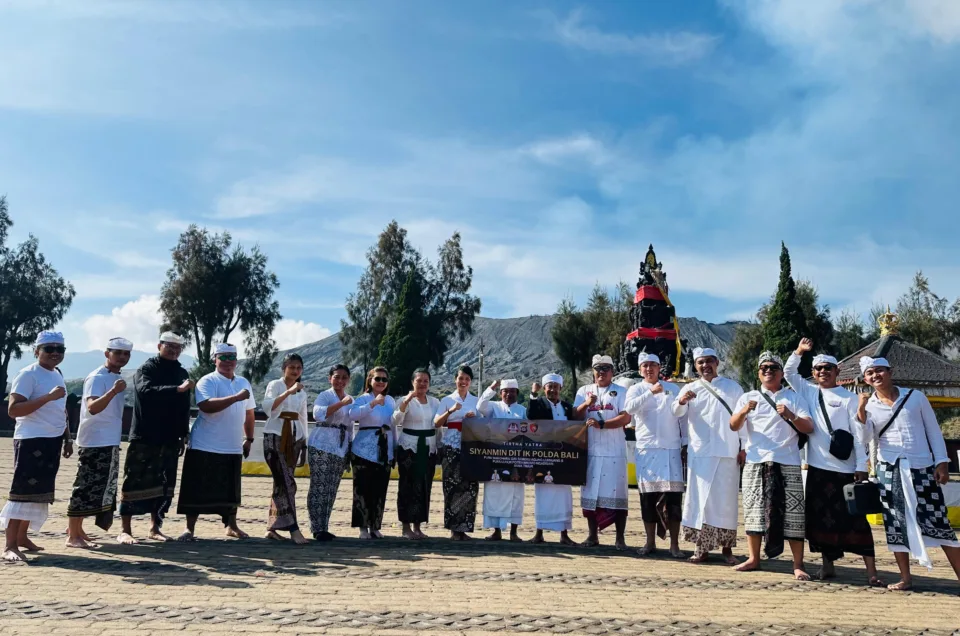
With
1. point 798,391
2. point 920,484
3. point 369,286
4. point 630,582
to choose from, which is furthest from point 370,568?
point 369,286

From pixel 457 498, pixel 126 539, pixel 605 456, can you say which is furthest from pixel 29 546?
pixel 605 456

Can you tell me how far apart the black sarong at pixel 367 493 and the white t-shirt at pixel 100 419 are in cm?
227

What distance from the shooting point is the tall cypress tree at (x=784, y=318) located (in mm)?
39125

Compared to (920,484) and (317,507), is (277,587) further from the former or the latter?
(920,484)

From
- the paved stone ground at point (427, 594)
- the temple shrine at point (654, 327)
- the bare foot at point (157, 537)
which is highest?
the temple shrine at point (654, 327)

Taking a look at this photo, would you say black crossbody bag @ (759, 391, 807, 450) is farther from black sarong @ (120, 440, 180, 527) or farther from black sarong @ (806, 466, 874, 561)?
black sarong @ (120, 440, 180, 527)

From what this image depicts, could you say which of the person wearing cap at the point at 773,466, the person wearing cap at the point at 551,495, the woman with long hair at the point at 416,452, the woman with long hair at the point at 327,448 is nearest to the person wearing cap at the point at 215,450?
the woman with long hair at the point at 327,448

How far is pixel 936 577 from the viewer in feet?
20.4

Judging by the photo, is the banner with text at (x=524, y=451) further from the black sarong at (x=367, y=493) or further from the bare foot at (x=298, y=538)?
the bare foot at (x=298, y=538)

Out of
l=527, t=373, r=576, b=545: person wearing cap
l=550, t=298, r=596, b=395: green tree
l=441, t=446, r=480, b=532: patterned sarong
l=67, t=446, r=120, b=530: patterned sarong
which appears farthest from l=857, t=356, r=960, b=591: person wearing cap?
l=550, t=298, r=596, b=395: green tree

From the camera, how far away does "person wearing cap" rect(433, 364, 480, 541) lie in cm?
745

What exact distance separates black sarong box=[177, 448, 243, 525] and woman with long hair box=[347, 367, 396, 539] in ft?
4.00

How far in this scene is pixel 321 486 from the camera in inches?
278

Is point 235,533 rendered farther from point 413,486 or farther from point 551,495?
point 551,495
